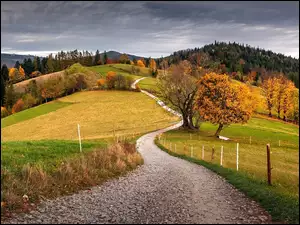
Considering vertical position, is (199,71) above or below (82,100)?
above

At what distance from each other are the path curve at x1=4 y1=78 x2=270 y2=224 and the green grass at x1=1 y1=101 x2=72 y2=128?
294 feet

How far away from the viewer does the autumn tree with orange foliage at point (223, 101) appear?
2224 inches

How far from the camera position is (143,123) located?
268ft

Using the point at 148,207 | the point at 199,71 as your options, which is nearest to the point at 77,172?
the point at 148,207

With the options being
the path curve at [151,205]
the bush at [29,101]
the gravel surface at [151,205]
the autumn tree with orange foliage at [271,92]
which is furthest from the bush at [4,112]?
the gravel surface at [151,205]

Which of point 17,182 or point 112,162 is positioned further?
point 112,162

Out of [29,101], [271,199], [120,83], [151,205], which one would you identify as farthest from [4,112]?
[271,199]

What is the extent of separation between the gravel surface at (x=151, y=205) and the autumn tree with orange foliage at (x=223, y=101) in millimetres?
41822

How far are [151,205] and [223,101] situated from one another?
157 ft

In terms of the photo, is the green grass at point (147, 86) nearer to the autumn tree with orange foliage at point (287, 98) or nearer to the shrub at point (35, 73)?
the autumn tree with orange foliage at point (287, 98)

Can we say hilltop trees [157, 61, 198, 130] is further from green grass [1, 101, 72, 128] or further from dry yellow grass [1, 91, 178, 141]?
green grass [1, 101, 72, 128]

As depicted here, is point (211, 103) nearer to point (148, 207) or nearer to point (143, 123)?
point (143, 123)

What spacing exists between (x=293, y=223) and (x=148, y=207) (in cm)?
437

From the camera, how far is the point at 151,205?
451 inches
